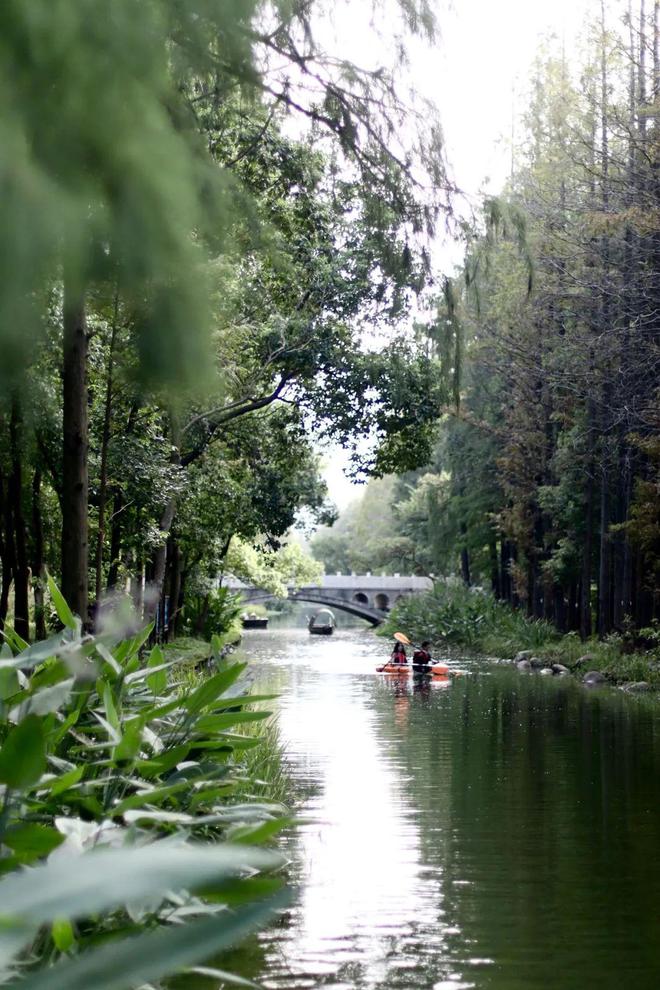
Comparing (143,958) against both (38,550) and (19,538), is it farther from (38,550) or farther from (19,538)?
(38,550)

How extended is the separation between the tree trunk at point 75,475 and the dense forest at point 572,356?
2.74 metres

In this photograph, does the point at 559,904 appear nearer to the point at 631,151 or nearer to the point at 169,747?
the point at 169,747

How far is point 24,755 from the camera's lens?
175 cm

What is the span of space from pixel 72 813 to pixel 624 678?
21.5 m

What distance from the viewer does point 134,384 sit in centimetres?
386

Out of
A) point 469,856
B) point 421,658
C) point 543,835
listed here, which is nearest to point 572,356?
point 421,658

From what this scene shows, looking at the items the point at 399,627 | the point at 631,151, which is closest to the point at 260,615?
the point at 399,627

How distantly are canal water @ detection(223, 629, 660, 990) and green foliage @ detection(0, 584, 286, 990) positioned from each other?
675mm

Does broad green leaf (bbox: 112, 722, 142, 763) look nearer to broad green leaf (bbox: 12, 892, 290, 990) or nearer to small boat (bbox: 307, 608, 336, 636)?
broad green leaf (bbox: 12, 892, 290, 990)

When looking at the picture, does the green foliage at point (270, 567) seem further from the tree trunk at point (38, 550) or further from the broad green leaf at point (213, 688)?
the broad green leaf at point (213, 688)

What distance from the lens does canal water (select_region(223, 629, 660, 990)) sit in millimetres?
6316

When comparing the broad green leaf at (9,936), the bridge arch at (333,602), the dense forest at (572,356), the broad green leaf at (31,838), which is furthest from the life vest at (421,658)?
the bridge arch at (333,602)

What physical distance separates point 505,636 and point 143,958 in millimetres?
39123

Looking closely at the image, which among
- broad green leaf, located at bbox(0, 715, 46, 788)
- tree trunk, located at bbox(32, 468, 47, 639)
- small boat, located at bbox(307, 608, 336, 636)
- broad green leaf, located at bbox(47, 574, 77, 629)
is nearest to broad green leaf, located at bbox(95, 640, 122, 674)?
broad green leaf, located at bbox(47, 574, 77, 629)
